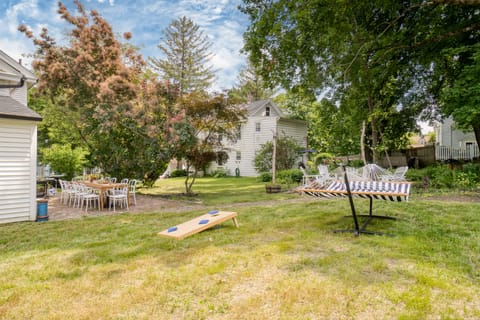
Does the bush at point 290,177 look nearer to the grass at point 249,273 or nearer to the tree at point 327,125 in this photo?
the tree at point 327,125

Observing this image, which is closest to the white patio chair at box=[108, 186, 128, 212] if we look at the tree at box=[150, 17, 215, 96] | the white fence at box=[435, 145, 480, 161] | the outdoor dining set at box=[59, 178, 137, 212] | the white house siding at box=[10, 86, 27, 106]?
the outdoor dining set at box=[59, 178, 137, 212]

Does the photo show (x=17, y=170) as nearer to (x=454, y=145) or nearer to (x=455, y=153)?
(x=455, y=153)

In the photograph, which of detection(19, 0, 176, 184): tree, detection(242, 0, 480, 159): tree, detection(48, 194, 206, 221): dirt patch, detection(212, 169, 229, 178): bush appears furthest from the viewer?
detection(212, 169, 229, 178): bush

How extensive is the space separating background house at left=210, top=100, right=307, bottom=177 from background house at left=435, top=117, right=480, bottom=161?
9.76m

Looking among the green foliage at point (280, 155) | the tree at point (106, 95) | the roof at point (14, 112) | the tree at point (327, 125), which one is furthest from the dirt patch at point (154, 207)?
the green foliage at point (280, 155)

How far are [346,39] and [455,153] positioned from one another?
14.9m

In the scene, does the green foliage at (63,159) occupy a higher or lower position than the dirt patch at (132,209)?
higher

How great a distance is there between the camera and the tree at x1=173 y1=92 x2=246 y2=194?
11.5m

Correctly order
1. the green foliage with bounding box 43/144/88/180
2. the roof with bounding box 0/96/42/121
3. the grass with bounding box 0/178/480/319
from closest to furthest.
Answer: the grass with bounding box 0/178/480/319
the roof with bounding box 0/96/42/121
the green foliage with bounding box 43/144/88/180

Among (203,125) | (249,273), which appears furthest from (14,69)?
(249,273)

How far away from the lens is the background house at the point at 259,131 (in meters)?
23.2

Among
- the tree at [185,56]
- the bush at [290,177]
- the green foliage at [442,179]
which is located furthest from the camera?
the tree at [185,56]

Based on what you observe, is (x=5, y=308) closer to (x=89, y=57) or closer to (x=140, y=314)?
(x=140, y=314)

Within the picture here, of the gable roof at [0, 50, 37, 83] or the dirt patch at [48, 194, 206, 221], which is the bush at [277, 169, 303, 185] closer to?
the dirt patch at [48, 194, 206, 221]
